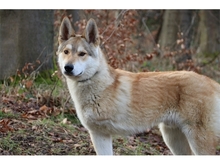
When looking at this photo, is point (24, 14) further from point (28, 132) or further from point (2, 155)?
point (2, 155)

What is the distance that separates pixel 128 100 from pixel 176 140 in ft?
3.44

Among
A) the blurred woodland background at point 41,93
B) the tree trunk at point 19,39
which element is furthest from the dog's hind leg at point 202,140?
the tree trunk at point 19,39

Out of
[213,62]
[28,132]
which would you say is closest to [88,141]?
[28,132]

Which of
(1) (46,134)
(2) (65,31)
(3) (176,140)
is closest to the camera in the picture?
(2) (65,31)

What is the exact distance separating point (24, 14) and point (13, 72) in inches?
50.1

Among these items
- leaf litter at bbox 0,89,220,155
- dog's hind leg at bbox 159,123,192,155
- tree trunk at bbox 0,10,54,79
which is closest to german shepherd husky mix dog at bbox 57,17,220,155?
dog's hind leg at bbox 159,123,192,155

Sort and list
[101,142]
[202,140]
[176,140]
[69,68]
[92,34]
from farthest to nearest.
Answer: [176,140] → [92,34] → [101,142] → [202,140] → [69,68]

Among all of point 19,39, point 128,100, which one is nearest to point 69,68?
point 128,100

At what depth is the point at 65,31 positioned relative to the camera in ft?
21.2

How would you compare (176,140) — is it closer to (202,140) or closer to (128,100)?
(202,140)

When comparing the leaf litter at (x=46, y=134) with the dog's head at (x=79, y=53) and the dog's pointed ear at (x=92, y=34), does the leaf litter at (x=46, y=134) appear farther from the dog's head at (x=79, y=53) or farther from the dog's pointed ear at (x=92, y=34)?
the dog's pointed ear at (x=92, y=34)

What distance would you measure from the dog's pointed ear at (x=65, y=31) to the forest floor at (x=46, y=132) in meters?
1.82

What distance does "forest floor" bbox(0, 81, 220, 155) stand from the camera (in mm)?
7055

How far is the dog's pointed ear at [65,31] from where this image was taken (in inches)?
251
